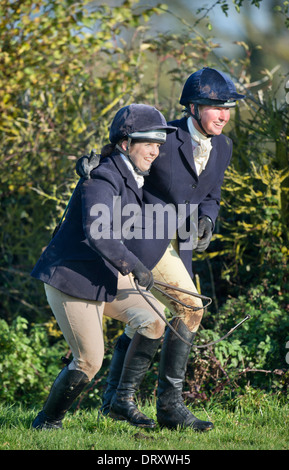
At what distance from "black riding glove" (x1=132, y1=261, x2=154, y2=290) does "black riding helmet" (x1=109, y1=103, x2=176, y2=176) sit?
0.56 metres

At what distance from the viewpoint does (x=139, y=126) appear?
390cm

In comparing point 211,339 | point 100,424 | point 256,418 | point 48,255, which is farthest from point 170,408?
point 211,339

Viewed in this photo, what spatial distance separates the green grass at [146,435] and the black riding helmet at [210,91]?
5.93 ft

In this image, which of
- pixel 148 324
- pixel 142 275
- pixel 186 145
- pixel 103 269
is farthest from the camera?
pixel 186 145

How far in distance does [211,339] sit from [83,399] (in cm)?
155

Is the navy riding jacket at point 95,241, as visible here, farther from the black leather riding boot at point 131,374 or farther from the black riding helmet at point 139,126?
the black leather riding boot at point 131,374

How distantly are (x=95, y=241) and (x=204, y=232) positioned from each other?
1.09 meters

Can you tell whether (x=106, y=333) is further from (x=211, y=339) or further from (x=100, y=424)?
(x=100, y=424)

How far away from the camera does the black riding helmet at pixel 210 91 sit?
4145mm

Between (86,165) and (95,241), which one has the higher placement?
(86,165)

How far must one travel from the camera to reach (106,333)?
7.14 meters

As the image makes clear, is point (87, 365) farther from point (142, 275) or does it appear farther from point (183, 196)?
point (183, 196)

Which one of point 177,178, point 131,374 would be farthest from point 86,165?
point 131,374

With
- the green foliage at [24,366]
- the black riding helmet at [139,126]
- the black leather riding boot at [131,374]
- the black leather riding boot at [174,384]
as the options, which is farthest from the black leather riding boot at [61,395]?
the green foliage at [24,366]
